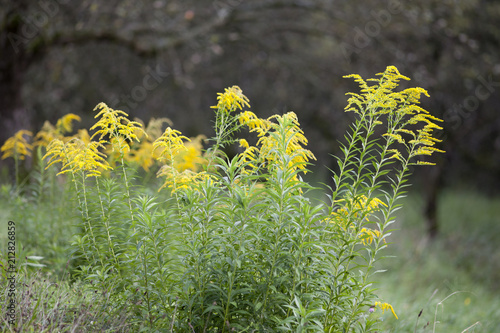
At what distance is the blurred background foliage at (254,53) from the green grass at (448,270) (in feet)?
3.28

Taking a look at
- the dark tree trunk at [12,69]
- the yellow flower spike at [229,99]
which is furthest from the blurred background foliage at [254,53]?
the yellow flower spike at [229,99]

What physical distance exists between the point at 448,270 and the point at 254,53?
5942 millimetres

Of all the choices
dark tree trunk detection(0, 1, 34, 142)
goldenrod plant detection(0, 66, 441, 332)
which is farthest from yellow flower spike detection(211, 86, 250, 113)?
dark tree trunk detection(0, 1, 34, 142)

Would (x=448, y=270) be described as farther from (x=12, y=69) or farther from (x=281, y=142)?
(x=12, y=69)

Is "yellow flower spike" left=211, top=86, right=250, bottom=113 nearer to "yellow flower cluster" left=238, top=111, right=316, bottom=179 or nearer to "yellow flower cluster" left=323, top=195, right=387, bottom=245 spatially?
"yellow flower cluster" left=238, top=111, right=316, bottom=179

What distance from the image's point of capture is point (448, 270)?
8.56 meters

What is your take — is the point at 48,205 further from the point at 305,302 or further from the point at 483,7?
the point at 483,7

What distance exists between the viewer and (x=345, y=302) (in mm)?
2826

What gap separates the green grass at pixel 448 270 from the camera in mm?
5137

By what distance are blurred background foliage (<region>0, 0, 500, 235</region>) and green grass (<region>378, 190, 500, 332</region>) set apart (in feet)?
3.28

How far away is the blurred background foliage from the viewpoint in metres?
7.11

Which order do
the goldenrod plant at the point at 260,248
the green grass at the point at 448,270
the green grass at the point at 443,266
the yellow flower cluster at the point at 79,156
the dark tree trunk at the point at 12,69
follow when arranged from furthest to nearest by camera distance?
the dark tree trunk at the point at 12,69 < the green grass at the point at 448,270 < the green grass at the point at 443,266 < the yellow flower cluster at the point at 79,156 < the goldenrod plant at the point at 260,248

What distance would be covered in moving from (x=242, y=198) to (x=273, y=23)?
19.8 ft

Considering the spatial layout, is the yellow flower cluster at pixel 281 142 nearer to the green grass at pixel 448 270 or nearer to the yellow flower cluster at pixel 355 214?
the yellow flower cluster at pixel 355 214
